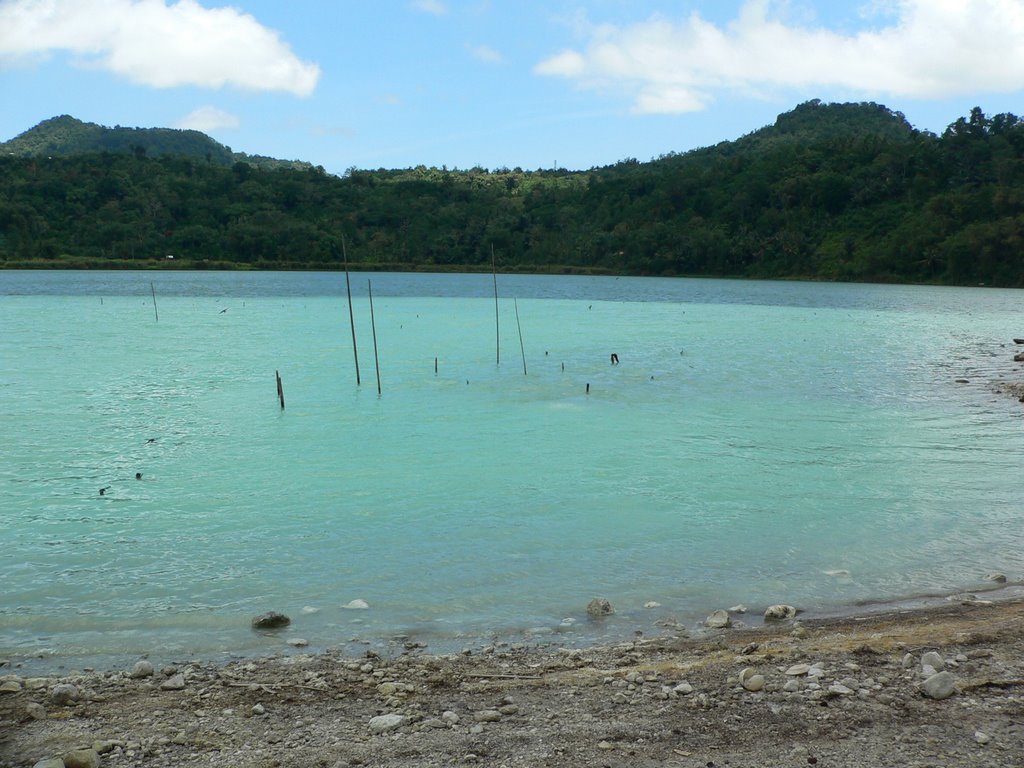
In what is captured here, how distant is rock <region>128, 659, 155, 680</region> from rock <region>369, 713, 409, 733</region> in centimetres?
167

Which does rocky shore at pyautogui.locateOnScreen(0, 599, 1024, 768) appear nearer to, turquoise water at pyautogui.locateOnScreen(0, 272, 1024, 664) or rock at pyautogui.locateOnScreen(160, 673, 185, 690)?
rock at pyautogui.locateOnScreen(160, 673, 185, 690)

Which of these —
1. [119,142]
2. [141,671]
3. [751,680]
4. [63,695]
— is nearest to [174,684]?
[141,671]

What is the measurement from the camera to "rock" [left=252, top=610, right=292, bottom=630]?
20.7 ft

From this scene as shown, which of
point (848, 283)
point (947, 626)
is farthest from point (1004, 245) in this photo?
point (947, 626)

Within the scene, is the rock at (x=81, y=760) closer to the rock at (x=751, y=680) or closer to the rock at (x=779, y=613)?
the rock at (x=751, y=680)

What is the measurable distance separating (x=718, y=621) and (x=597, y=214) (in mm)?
112175

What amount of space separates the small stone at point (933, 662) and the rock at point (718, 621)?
4.94 ft

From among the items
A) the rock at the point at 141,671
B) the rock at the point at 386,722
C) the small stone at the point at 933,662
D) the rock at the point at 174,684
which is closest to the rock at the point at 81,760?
the rock at the point at 174,684

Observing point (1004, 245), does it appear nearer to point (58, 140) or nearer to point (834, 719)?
point (834, 719)

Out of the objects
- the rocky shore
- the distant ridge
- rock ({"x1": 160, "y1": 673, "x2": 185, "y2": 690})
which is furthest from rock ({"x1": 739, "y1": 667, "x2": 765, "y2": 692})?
the distant ridge

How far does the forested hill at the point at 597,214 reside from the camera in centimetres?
8225

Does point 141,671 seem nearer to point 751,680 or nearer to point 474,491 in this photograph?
point 751,680

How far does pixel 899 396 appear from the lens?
19.1m

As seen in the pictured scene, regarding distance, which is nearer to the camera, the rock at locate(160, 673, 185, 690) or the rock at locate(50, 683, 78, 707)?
the rock at locate(50, 683, 78, 707)
